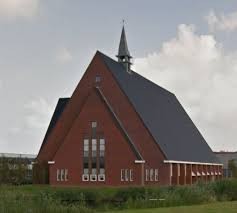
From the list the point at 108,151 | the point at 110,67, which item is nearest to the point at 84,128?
the point at 108,151

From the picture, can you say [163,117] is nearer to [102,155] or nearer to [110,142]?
[110,142]

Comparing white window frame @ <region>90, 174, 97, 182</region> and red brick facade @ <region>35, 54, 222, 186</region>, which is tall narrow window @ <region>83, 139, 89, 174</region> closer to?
red brick facade @ <region>35, 54, 222, 186</region>

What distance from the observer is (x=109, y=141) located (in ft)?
160

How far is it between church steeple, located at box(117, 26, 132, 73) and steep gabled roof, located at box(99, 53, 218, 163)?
39.4 inches

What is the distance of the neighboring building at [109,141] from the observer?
48.3 m

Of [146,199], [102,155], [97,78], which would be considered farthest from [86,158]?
[146,199]

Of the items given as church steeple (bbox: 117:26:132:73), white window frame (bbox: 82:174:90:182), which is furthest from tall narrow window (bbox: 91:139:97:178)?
church steeple (bbox: 117:26:132:73)

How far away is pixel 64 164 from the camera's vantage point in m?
50.1

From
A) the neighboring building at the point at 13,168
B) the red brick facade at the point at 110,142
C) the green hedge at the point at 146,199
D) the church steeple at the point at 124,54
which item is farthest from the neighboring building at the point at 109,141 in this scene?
the green hedge at the point at 146,199

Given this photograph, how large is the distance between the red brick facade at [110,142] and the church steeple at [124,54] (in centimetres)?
609

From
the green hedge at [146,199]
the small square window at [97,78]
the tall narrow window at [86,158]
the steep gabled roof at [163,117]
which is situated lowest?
the green hedge at [146,199]

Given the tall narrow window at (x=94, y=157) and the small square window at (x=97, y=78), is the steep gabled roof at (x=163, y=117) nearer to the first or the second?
the small square window at (x=97, y=78)

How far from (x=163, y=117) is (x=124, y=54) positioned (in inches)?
323

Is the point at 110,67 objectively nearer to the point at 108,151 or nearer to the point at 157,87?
the point at 108,151
